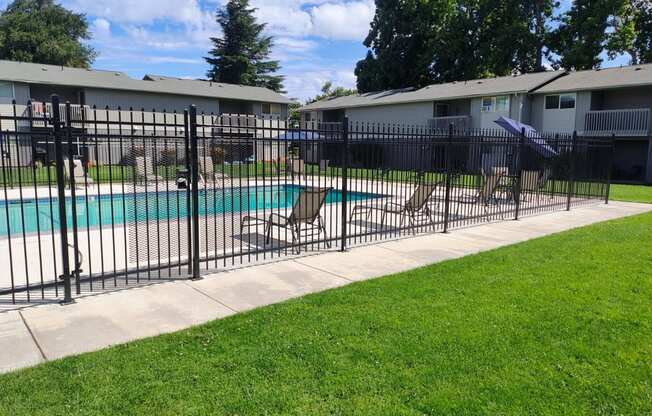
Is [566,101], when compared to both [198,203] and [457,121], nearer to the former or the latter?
[457,121]

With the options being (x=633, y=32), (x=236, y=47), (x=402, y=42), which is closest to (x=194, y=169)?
(x=633, y=32)

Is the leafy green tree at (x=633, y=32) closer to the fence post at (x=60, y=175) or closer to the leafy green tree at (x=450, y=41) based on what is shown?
the leafy green tree at (x=450, y=41)

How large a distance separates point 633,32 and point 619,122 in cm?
1378

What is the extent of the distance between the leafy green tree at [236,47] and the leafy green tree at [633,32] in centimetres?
3422

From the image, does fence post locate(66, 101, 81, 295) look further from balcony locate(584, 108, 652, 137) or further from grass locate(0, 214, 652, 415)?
balcony locate(584, 108, 652, 137)

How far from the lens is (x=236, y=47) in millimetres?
51156

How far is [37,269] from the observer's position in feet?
20.7

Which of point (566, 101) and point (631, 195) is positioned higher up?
point (566, 101)

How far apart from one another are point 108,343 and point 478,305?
3.60 metres

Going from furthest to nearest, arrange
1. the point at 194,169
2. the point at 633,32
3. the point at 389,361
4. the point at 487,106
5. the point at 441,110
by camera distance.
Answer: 1. the point at 633,32
2. the point at 441,110
3. the point at 487,106
4. the point at 194,169
5. the point at 389,361

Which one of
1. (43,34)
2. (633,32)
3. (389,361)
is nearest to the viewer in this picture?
(389,361)

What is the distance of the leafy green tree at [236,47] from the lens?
2000 inches

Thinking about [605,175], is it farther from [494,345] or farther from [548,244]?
[494,345]

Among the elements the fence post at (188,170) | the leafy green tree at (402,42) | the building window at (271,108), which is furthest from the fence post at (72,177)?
the leafy green tree at (402,42)
